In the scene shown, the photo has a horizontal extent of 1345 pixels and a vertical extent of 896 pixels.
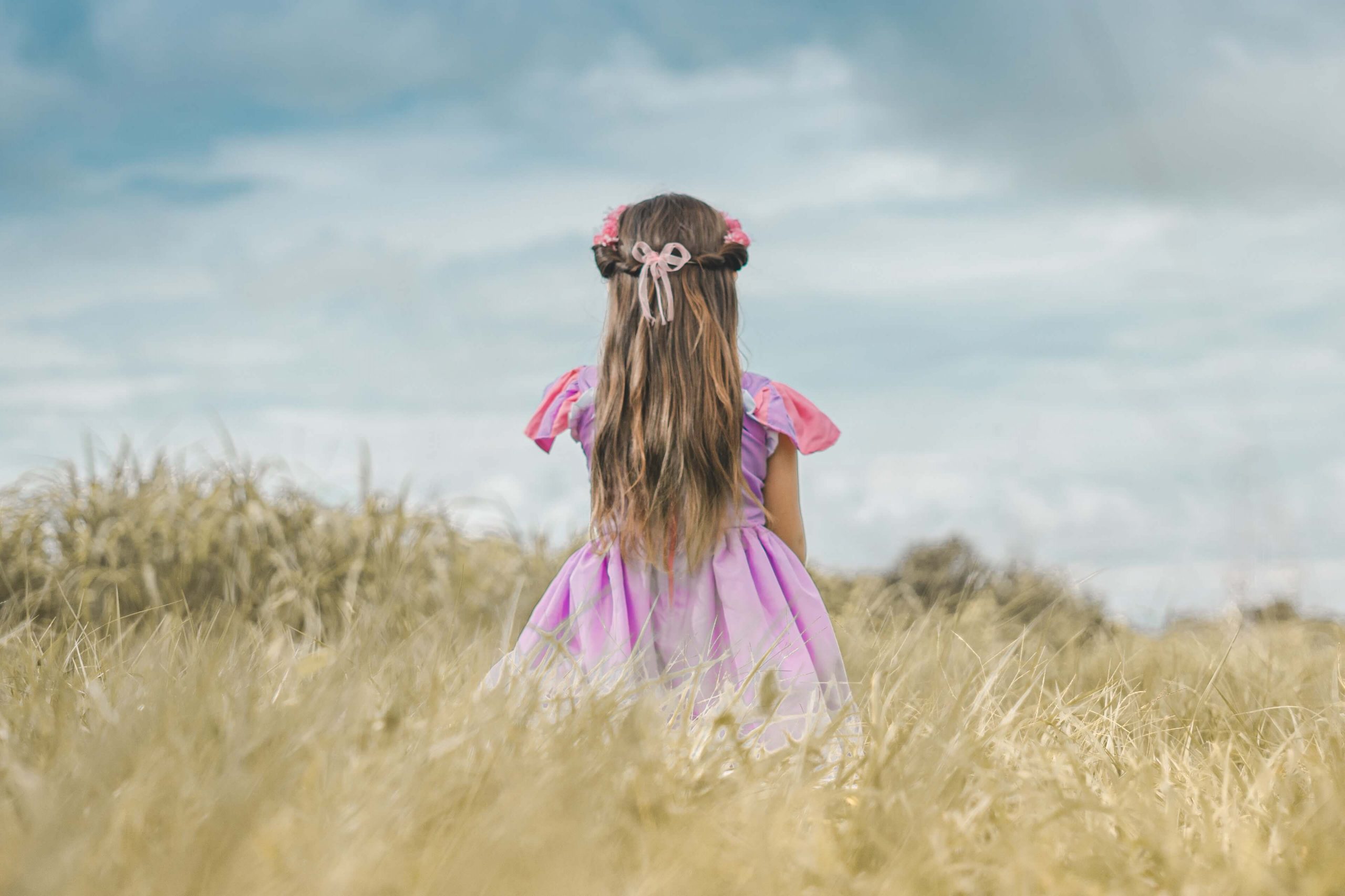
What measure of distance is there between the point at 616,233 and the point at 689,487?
2.91ft

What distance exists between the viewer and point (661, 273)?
333 cm

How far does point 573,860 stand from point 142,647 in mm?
1386

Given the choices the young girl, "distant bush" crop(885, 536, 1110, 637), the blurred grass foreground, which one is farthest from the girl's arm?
"distant bush" crop(885, 536, 1110, 637)

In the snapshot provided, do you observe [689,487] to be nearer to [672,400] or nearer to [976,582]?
[672,400]

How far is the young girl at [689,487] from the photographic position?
3158 millimetres

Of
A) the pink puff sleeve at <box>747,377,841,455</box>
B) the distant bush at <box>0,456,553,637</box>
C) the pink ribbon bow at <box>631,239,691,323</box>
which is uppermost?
the pink ribbon bow at <box>631,239,691,323</box>

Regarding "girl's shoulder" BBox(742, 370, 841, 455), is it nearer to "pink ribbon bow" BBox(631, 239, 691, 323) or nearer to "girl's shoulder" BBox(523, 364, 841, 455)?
"girl's shoulder" BBox(523, 364, 841, 455)

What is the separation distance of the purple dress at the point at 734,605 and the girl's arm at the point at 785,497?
0.09 feet

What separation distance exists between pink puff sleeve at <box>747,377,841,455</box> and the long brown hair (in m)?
0.07

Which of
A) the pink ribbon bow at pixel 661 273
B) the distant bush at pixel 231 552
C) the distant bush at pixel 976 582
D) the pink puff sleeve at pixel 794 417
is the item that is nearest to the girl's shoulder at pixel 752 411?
the pink puff sleeve at pixel 794 417

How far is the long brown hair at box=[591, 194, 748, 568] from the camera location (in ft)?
10.6

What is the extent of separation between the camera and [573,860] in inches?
62.3

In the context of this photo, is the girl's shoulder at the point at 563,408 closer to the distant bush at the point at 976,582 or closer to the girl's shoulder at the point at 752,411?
the girl's shoulder at the point at 752,411

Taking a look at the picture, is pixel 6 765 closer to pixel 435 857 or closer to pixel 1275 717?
pixel 435 857
